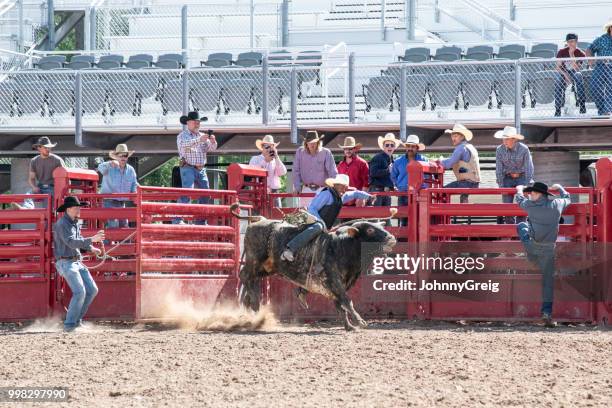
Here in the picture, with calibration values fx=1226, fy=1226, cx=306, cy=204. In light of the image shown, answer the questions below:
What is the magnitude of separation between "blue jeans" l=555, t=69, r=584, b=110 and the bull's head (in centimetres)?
616

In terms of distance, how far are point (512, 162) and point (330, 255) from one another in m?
2.97

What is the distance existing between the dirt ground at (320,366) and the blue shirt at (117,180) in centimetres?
313

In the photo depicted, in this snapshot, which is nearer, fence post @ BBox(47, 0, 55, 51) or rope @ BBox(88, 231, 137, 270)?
rope @ BBox(88, 231, 137, 270)

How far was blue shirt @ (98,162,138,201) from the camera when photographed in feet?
52.0

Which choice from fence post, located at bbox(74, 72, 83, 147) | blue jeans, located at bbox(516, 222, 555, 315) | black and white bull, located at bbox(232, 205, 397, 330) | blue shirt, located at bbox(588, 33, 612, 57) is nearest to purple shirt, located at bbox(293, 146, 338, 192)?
black and white bull, located at bbox(232, 205, 397, 330)

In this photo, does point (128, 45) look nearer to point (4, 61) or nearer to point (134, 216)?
point (4, 61)

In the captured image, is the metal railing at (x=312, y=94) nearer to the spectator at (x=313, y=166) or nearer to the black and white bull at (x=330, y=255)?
the spectator at (x=313, y=166)

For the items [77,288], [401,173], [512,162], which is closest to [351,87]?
[401,173]

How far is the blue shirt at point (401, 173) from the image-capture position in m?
15.0

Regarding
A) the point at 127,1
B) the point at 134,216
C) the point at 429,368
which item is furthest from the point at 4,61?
the point at 429,368

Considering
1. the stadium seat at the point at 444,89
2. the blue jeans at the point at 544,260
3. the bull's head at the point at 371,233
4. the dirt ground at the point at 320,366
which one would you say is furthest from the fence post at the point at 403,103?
the dirt ground at the point at 320,366

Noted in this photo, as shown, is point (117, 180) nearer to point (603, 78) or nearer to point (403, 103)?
point (403, 103)

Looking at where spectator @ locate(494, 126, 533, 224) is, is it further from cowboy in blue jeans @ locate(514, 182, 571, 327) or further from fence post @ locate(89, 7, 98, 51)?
fence post @ locate(89, 7, 98, 51)

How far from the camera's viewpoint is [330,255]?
13031 mm
